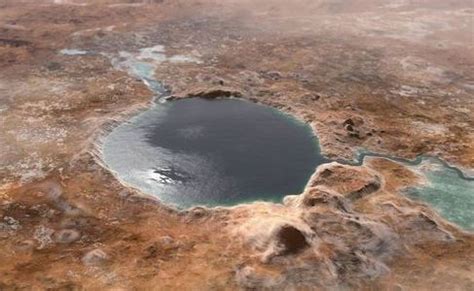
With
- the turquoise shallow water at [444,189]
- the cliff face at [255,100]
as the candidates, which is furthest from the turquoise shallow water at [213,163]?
the cliff face at [255,100]

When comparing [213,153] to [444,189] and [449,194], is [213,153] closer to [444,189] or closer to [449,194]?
[444,189]

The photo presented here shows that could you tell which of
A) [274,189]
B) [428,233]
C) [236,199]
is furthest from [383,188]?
[236,199]

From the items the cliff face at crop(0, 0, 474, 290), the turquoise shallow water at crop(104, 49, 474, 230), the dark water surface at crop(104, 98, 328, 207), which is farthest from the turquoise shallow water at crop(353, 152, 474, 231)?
the dark water surface at crop(104, 98, 328, 207)

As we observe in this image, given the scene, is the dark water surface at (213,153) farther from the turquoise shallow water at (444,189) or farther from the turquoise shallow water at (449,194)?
the turquoise shallow water at (449,194)

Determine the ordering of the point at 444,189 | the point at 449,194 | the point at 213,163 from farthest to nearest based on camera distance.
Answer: the point at 213,163, the point at 444,189, the point at 449,194

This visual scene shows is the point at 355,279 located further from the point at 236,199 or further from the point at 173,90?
the point at 173,90

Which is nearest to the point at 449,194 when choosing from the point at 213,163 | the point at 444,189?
the point at 444,189
